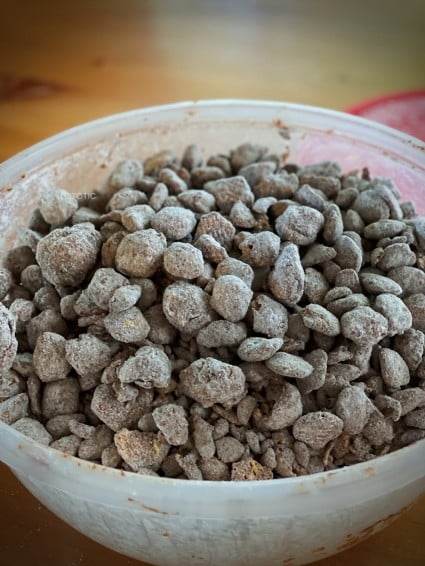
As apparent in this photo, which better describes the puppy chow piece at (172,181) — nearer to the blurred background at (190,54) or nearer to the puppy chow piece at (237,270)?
the puppy chow piece at (237,270)

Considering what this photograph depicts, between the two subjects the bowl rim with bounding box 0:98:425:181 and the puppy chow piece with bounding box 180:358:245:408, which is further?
the bowl rim with bounding box 0:98:425:181

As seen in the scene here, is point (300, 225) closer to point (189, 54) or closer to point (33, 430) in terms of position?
point (33, 430)

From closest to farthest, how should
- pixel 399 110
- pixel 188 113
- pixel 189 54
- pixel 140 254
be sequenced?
pixel 140 254 < pixel 188 113 < pixel 399 110 < pixel 189 54

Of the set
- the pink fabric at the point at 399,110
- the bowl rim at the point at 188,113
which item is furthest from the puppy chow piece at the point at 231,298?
the pink fabric at the point at 399,110

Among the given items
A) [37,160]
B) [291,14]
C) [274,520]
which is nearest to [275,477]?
[274,520]

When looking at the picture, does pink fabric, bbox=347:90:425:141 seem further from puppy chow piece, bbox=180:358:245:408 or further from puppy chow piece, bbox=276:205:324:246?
puppy chow piece, bbox=180:358:245:408

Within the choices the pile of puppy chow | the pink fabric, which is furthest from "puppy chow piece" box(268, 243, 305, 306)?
the pink fabric

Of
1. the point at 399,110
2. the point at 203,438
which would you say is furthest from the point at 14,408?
the point at 399,110

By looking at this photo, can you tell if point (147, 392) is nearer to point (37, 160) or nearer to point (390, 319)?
point (390, 319)
